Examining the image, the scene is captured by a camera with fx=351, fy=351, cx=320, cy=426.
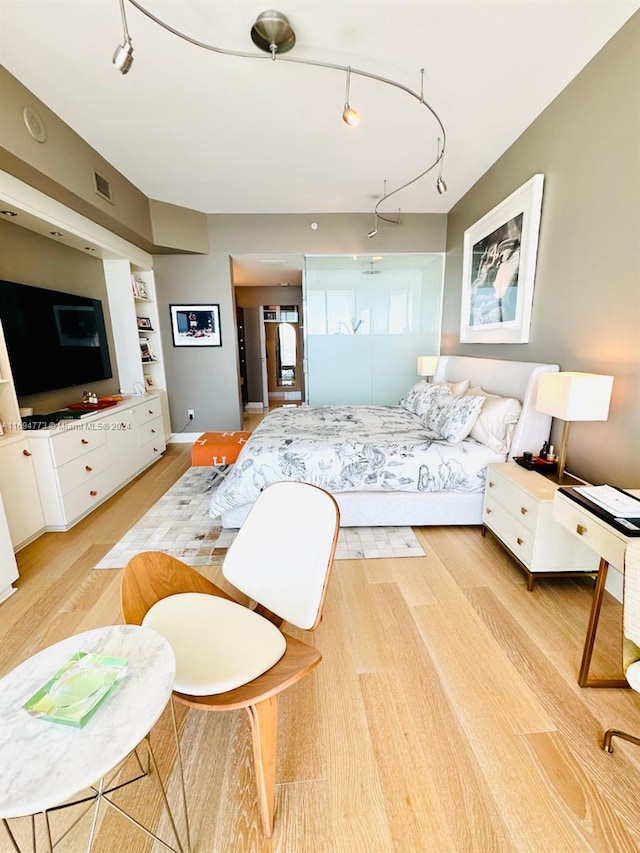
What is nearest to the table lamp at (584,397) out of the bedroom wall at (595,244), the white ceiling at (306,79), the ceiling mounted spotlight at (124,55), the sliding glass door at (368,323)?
the bedroom wall at (595,244)

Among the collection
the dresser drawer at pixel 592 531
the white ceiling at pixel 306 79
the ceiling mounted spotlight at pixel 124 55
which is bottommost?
the dresser drawer at pixel 592 531

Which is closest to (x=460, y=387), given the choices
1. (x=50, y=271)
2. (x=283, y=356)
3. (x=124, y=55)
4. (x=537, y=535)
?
(x=537, y=535)

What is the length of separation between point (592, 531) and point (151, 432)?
4009mm

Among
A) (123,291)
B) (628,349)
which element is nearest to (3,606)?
(123,291)

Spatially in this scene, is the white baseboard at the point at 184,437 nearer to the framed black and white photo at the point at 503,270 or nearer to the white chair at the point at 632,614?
the framed black and white photo at the point at 503,270

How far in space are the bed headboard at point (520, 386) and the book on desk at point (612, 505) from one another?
859mm

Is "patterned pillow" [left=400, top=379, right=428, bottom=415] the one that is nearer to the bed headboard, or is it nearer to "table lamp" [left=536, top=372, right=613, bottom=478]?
the bed headboard

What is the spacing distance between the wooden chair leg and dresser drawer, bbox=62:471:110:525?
2.38 meters

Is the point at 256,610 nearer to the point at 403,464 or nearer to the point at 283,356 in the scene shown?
the point at 403,464

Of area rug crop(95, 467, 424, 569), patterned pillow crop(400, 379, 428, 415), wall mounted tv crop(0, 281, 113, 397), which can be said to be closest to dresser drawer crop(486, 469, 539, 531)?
area rug crop(95, 467, 424, 569)

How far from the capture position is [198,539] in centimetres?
246

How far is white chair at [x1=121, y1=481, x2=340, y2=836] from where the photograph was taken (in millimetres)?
927

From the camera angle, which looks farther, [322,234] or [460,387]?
[322,234]

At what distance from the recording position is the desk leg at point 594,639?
4.27 feet
